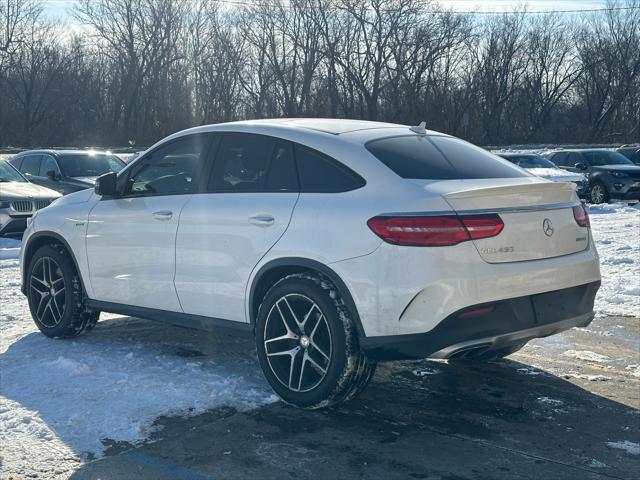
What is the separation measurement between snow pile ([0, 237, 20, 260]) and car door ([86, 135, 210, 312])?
5646 millimetres

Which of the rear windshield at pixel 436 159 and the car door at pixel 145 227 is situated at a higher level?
the rear windshield at pixel 436 159

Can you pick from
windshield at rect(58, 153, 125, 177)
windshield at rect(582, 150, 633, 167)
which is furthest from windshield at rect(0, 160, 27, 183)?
windshield at rect(582, 150, 633, 167)

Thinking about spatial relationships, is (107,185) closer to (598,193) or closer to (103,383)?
(103,383)

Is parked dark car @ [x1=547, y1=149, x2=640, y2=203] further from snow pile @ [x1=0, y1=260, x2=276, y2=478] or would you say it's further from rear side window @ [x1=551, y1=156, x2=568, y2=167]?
A: snow pile @ [x1=0, y1=260, x2=276, y2=478]

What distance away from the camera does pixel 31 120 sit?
56.1 meters

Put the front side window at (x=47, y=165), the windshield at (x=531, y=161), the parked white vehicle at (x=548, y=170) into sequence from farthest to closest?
the windshield at (x=531, y=161) → the parked white vehicle at (x=548, y=170) → the front side window at (x=47, y=165)

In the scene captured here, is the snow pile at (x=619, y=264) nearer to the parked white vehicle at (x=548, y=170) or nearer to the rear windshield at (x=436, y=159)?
the rear windshield at (x=436, y=159)

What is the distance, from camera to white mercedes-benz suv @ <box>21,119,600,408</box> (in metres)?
4.38

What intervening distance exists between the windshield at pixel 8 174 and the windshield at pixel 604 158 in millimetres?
16444

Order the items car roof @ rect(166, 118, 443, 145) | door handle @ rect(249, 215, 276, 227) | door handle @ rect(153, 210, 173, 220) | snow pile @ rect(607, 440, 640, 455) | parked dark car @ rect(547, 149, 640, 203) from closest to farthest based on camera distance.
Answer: snow pile @ rect(607, 440, 640, 455)
door handle @ rect(249, 215, 276, 227)
car roof @ rect(166, 118, 443, 145)
door handle @ rect(153, 210, 173, 220)
parked dark car @ rect(547, 149, 640, 203)

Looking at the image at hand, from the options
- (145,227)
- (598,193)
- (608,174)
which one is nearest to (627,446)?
(145,227)

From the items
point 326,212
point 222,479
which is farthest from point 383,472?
point 326,212

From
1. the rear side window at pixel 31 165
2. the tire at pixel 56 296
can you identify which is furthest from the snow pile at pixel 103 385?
the rear side window at pixel 31 165

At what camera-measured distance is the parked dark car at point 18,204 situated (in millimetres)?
13148
